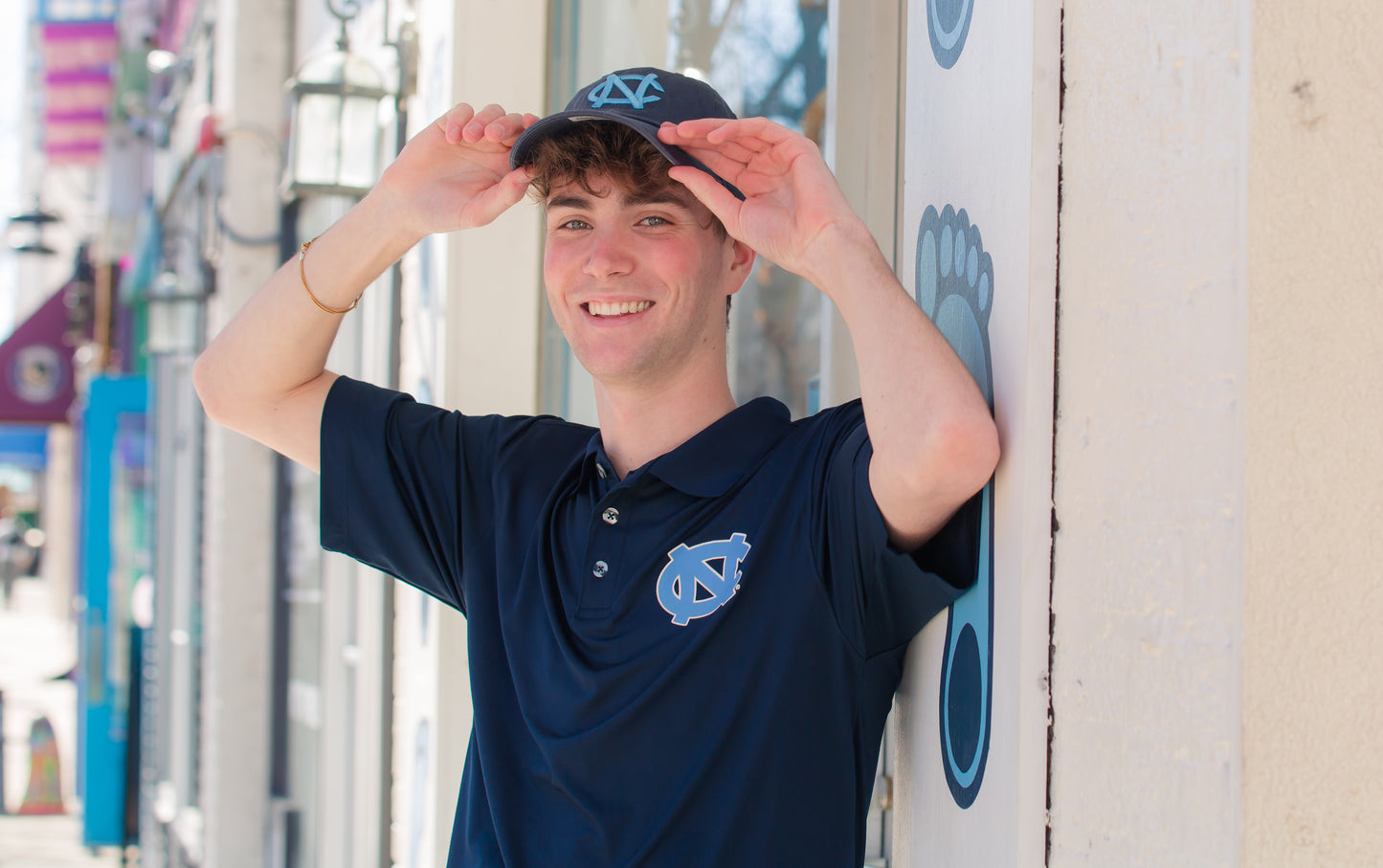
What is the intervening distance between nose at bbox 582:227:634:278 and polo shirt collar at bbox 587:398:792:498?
0.85ft

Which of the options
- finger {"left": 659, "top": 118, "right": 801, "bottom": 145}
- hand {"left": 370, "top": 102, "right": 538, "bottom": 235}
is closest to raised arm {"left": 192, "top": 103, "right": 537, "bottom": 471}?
hand {"left": 370, "top": 102, "right": 538, "bottom": 235}

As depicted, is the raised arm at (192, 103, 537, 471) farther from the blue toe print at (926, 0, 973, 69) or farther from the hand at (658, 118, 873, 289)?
the blue toe print at (926, 0, 973, 69)

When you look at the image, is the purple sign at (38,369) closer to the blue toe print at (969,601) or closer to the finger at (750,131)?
the finger at (750,131)

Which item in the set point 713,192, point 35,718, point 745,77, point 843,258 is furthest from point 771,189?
point 35,718

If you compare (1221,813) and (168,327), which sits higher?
(168,327)

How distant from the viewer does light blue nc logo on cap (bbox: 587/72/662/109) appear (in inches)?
72.5

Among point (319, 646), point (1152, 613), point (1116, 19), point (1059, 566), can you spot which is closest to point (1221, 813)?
point (1152, 613)

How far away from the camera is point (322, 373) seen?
7.36ft

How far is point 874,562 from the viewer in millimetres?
1512

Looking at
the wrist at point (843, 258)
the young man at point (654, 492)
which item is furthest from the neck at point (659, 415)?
the wrist at point (843, 258)

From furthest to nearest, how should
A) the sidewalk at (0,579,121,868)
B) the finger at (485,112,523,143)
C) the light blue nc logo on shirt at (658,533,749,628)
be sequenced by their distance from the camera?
the sidewalk at (0,579,121,868) → the finger at (485,112,523,143) → the light blue nc logo on shirt at (658,533,749,628)

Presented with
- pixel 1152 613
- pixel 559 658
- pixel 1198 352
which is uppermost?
pixel 1198 352

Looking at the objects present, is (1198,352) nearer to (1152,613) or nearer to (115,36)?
(1152,613)

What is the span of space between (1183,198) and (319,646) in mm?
5347
